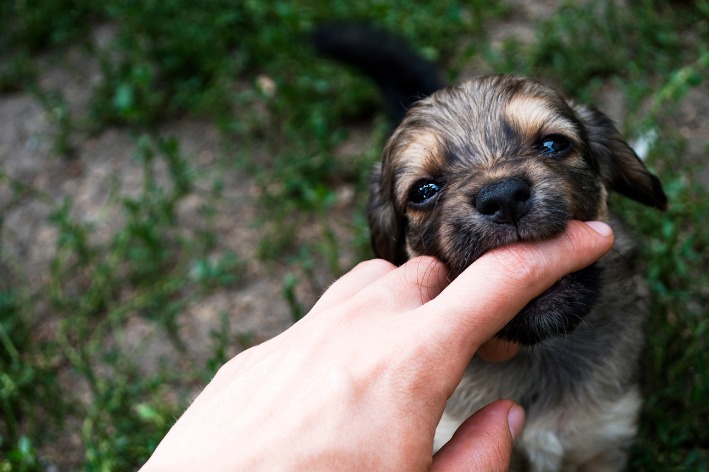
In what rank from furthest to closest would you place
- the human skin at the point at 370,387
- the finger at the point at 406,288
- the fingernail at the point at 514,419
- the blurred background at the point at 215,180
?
the blurred background at the point at 215,180 → the fingernail at the point at 514,419 → the finger at the point at 406,288 → the human skin at the point at 370,387

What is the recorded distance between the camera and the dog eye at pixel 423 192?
2043 millimetres

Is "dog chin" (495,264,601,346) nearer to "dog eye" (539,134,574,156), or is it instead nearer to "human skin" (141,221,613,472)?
"human skin" (141,221,613,472)

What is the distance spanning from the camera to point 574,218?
170 centimetres

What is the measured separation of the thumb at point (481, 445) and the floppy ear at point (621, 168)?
133 centimetres

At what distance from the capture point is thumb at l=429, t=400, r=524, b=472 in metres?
1.26

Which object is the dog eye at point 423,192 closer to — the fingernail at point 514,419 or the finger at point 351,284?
the finger at point 351,284

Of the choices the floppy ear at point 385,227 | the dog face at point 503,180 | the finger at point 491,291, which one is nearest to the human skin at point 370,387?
the finger at point 491,291

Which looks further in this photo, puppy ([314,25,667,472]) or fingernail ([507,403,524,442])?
puppy ([314,25,667,472])

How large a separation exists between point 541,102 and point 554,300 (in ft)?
2.63

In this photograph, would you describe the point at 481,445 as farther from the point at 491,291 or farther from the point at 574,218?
the point at 574,218

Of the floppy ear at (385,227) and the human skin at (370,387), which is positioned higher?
the human skin at (370,387)

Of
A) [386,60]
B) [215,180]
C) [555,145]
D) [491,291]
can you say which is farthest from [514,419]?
[215,180]

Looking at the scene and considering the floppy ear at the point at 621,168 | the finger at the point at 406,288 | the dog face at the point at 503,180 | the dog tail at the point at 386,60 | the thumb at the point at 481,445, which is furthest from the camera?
the dog tail at the point at 386,60

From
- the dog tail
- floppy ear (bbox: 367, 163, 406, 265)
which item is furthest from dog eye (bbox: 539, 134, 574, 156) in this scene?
the dog tail
